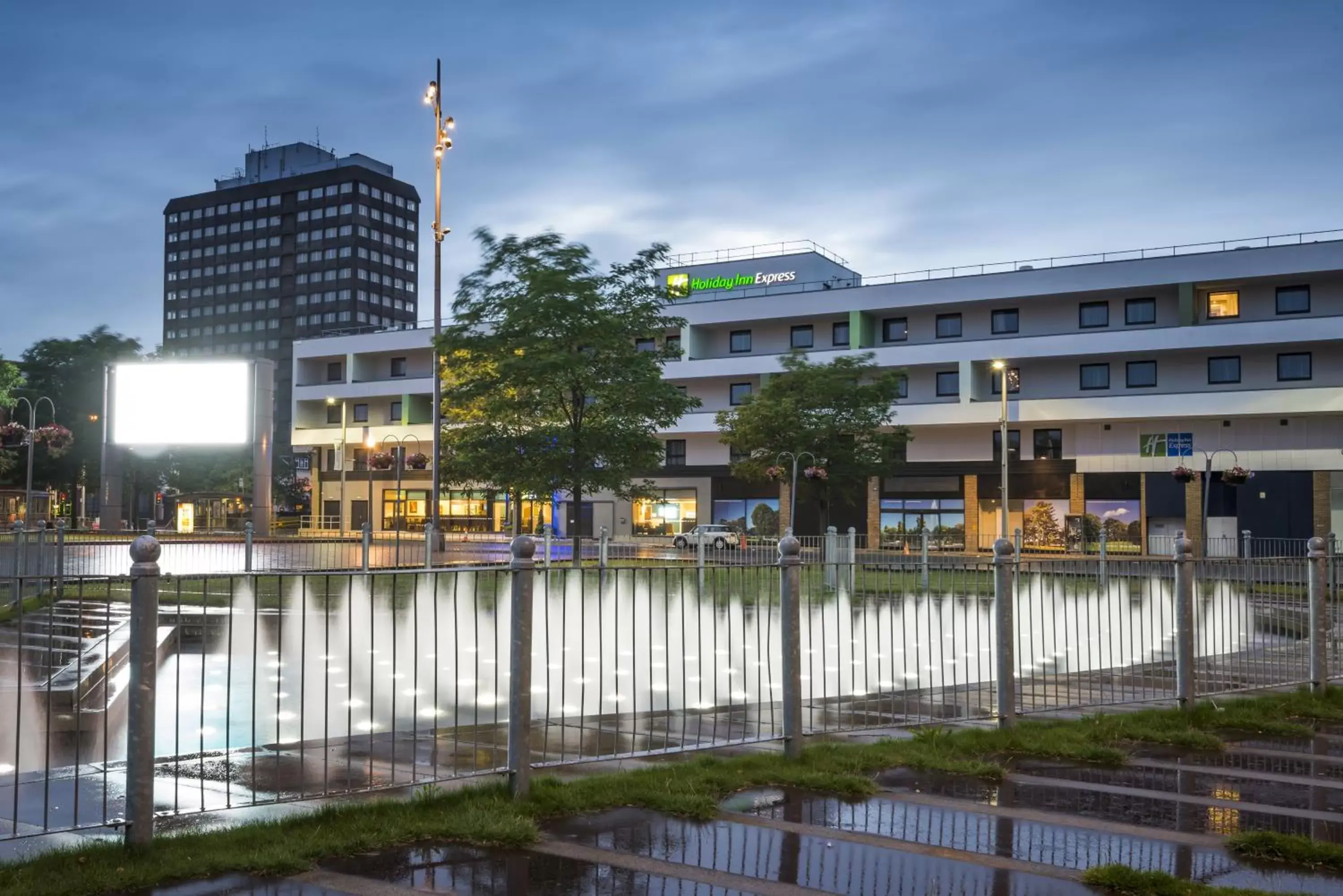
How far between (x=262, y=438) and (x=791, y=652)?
1770 inches

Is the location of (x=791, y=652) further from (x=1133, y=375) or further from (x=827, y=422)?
(x=1133, y=375)

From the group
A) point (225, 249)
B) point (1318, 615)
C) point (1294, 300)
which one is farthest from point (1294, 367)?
point (225, 249)

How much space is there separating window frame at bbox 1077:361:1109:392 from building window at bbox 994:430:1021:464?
3417 millimetres

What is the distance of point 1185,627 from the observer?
914cm

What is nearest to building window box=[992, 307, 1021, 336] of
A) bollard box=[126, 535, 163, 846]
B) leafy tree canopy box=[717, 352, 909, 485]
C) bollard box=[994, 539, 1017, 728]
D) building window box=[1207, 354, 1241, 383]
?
building window box=[1207, 354, 1241, 383]

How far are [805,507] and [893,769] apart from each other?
4826 cm

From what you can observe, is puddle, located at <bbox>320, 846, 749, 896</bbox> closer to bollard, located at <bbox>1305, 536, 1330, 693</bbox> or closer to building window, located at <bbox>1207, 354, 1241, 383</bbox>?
bollard, located at <bbox>1305, 536, 1330, 693</bbox>

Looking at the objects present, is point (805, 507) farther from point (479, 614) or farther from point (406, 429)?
point (479, 614)

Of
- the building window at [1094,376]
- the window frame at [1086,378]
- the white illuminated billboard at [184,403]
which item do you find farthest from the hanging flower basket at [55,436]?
the building window at [1094,376]

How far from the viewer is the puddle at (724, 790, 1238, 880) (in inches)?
210

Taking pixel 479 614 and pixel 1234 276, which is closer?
pixel 479 614

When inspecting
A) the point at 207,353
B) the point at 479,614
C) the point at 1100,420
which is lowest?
the point at 479,614

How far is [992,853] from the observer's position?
5445mm

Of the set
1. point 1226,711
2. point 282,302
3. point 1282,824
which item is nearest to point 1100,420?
point 1226,711
